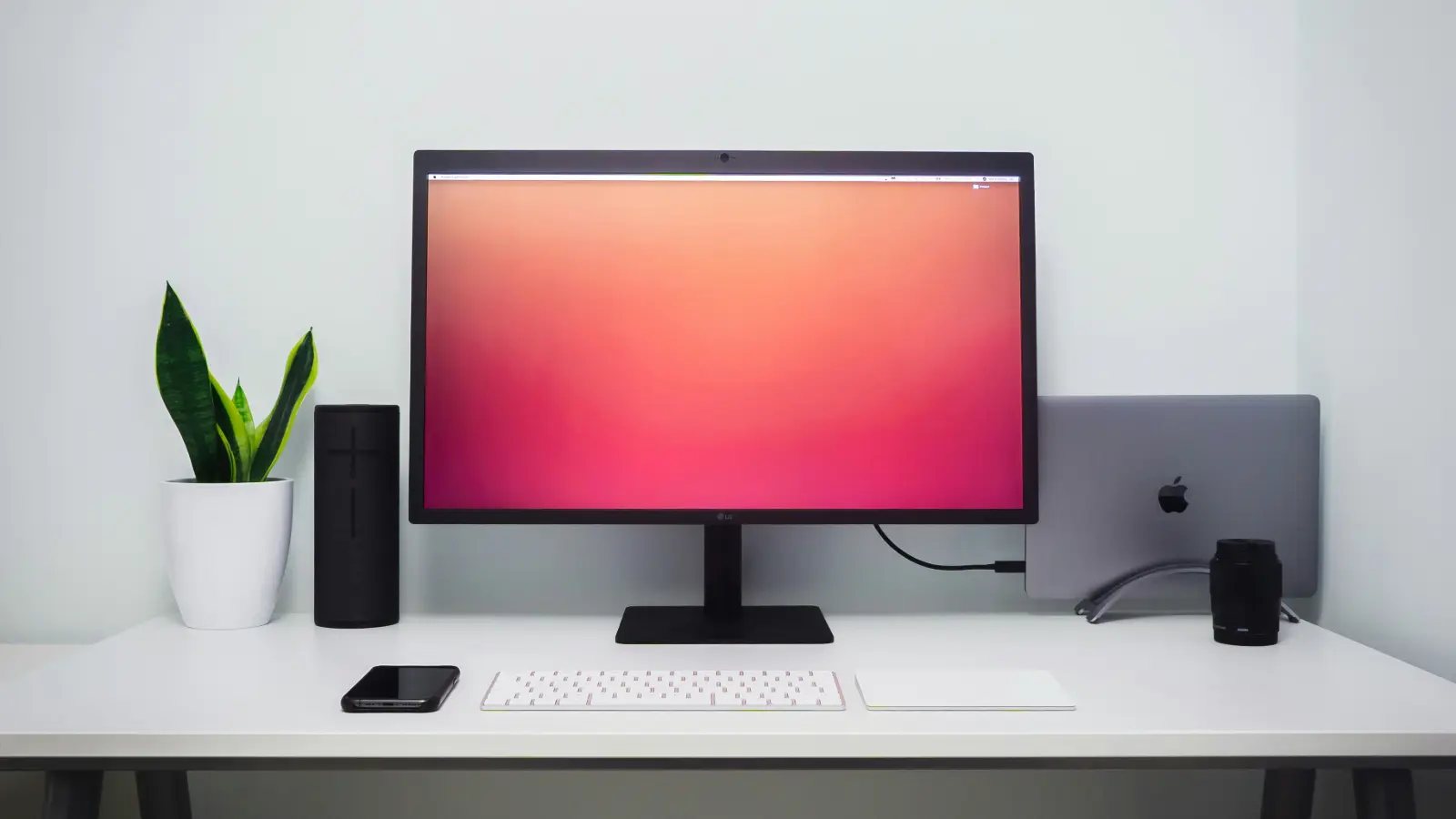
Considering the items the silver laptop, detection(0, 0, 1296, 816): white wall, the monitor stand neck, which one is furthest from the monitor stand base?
the silver laptop

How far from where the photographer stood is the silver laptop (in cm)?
113

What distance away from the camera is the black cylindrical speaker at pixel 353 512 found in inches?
42.3

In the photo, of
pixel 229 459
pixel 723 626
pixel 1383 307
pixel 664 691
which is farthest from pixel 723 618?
pixel 1383 307

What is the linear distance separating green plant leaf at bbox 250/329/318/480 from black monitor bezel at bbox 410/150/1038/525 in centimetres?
22

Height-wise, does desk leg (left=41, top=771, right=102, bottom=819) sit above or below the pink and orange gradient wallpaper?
below

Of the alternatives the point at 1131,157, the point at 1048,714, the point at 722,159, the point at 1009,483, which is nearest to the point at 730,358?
the point at 722,159

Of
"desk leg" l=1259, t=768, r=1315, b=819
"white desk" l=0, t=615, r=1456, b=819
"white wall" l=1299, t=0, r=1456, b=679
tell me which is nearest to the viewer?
"white desk" l=0, t=615, r=1456, b=819

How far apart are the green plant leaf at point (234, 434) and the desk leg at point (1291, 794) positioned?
1342 millimetres

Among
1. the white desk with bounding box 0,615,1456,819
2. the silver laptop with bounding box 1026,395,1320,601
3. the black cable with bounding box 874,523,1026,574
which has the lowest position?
the white desk with bounding box 0,615,1456,819

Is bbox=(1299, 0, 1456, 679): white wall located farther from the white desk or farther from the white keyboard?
the white keyboard

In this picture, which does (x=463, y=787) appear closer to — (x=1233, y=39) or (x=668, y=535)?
(x=668, y=535)

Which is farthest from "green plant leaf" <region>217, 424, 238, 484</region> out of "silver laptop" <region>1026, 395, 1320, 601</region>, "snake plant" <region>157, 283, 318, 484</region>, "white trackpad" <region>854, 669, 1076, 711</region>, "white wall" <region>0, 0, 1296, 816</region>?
"silver laptop" <region>1026, 395, 1320, 601</region>

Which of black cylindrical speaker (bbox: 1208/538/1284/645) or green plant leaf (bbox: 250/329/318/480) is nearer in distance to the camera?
black cylindrical speaker (bbox: 1208/538/1284/645)

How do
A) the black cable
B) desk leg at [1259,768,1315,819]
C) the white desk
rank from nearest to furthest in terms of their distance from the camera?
the white desk, desk leg at [1259,768,1315,819], the black cable
